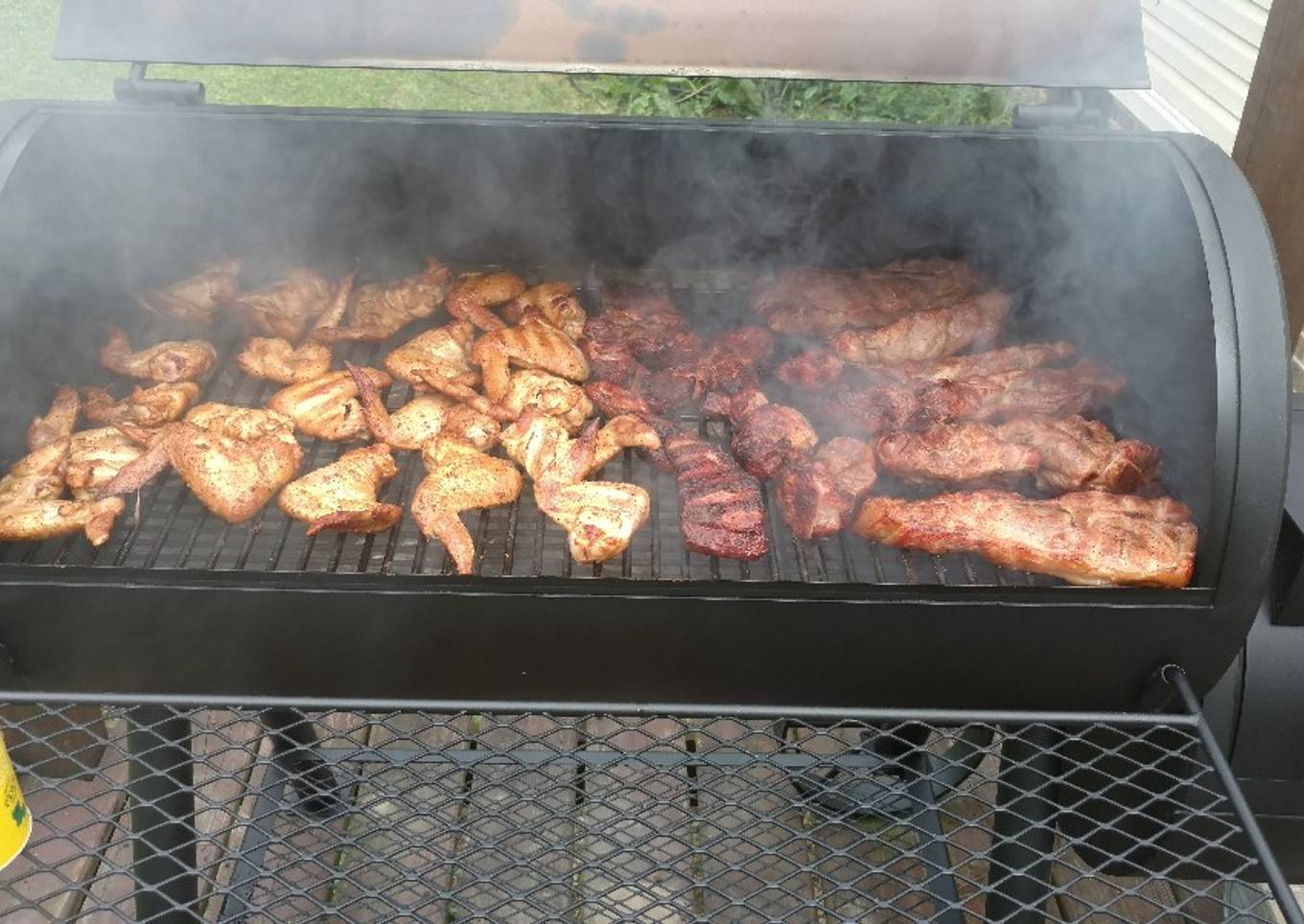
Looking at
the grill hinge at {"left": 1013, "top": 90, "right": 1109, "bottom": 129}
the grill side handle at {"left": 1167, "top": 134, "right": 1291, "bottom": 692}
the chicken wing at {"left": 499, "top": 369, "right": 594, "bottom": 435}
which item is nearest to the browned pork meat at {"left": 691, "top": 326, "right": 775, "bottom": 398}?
the chicken wing at {"left": 499, "top": 369, "right": 594, "bottom": 435}

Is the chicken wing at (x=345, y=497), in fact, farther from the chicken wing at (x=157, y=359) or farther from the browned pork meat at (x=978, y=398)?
the browned pork meat at (x=978, y=398)

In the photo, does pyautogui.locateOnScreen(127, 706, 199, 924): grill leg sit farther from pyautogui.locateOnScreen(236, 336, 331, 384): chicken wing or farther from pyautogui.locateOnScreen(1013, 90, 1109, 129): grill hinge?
pyautogui.locateOnScreen(1013, 90, 1109, 129): grill hinge

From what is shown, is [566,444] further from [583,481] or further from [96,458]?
[96,458]

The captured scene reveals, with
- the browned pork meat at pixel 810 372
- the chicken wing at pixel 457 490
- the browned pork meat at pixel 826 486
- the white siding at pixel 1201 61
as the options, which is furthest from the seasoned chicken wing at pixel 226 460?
the white siding at pixel 1201 61

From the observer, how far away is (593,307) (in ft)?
9.90

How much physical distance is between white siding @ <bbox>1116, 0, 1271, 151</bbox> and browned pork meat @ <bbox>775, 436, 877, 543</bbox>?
10.3ft

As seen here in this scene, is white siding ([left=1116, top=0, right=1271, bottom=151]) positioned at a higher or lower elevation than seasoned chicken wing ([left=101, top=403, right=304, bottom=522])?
higher

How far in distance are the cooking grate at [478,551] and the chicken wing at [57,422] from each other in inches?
11.1

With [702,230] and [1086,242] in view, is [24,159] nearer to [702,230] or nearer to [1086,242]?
[702,230]

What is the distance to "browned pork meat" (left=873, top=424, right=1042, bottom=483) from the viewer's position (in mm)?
2430

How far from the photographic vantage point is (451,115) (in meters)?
2.56

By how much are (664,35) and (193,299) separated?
1389 millimetres

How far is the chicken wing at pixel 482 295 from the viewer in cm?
288

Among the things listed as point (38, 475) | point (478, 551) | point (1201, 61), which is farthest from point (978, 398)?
point (1201, 61)
